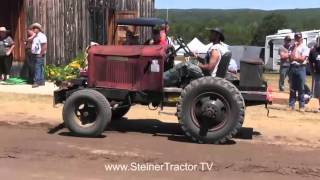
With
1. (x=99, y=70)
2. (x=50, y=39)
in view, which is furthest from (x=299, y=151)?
(x=50, y=39)

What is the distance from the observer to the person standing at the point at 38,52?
1728 cm

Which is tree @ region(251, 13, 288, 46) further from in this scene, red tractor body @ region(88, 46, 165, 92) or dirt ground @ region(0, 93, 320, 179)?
red tractor body @ region(88, 46, 165, 92)

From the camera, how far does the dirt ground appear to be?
26.2 ft

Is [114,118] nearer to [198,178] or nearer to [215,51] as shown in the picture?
[215,51]

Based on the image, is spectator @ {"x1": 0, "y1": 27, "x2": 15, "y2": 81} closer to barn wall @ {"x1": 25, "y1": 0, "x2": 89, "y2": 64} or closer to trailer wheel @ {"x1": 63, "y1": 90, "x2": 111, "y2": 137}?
barn wall @ {"x1": 25, "y1": 0, "x2": 89, "y2": 64}

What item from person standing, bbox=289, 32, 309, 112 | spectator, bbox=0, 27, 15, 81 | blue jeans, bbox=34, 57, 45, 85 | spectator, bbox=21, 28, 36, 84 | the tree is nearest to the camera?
person standing, bbox=289, 32, 309, 112

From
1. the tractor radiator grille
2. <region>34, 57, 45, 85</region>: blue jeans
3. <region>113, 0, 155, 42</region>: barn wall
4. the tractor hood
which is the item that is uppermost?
<region>113, 0, 155, 42</region>: barn wall

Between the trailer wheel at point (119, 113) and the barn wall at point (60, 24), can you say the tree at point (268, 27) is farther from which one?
the trailer wheel at point (119, 113)

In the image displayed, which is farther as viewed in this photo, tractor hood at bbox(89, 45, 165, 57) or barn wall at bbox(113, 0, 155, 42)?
barn wall at bbox(113, 0, 155, 42)

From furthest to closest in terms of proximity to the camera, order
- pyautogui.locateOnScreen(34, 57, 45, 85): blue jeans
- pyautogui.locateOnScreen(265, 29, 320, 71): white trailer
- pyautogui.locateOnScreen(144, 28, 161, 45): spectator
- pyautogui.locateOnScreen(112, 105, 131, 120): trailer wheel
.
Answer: pyautogui.locateOnScreen(265, 29, 320, 71): white trailer
pyautogui.locateOnScreen(34, 57, 45, 85): blue jeans
pyautogui.locateOnScreen(112, 105, 131, 120): trailer wheel
pyautogui.locateOnScreen(144, 28, 161, 45): spectator

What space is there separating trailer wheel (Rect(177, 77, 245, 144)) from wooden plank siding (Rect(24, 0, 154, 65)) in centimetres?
843

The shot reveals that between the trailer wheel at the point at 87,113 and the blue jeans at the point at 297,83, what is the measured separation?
573cm

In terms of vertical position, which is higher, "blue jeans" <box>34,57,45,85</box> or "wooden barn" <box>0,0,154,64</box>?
"wooden barn" <box>0,0,154,64</box>

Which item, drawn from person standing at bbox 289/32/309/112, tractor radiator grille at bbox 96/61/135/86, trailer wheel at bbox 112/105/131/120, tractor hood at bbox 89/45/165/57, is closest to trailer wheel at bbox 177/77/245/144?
tractor hood at bbox 89/45/165/57
